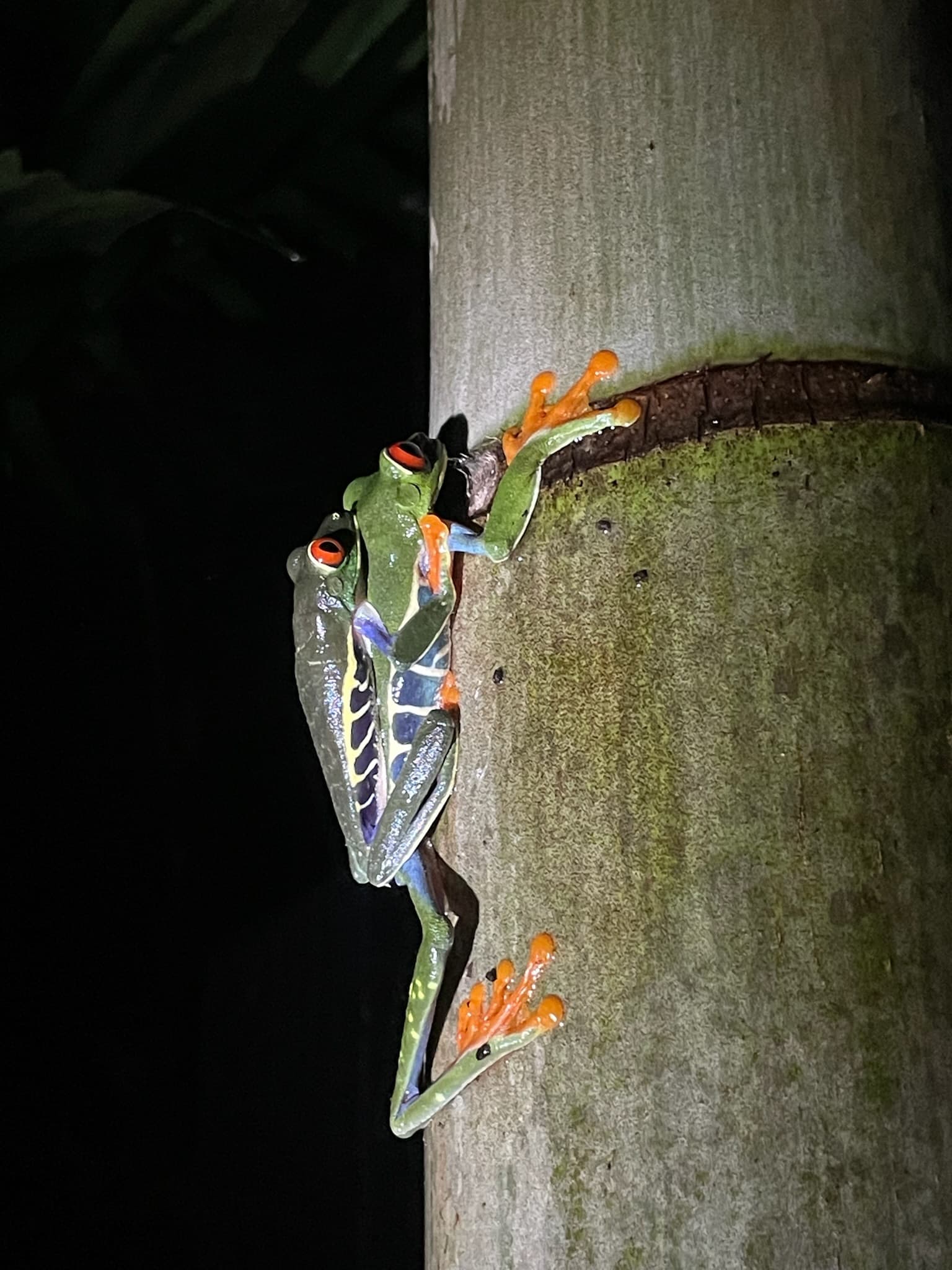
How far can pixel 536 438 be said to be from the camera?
0.71m

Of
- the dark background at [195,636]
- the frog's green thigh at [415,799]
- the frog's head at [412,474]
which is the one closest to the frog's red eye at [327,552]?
the frog's head at [412,474]

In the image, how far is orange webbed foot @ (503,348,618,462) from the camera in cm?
69

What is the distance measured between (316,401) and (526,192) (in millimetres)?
1288

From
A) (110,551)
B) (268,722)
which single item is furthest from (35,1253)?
(110,551)

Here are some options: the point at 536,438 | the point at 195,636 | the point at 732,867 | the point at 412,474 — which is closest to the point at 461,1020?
the point at 732,867

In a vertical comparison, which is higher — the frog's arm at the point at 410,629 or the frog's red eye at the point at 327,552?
the frog's red eye at the point at 327,552

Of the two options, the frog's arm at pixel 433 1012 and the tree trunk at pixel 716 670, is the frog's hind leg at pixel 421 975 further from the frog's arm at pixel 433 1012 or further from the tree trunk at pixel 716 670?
the tree trunk at pixel 716 670

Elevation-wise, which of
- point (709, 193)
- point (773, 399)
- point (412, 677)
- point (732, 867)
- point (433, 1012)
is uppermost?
point (709, 193)

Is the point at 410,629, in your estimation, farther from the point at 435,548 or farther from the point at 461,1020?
the point at 461,1020

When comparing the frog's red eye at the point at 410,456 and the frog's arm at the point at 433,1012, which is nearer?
the frog's arm at the point at 433,1012

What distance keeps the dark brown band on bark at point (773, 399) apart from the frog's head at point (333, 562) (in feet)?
1.73

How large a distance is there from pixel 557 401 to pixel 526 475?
0.05 m

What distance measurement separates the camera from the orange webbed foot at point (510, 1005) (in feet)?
2.00

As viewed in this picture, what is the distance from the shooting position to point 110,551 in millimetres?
1943
